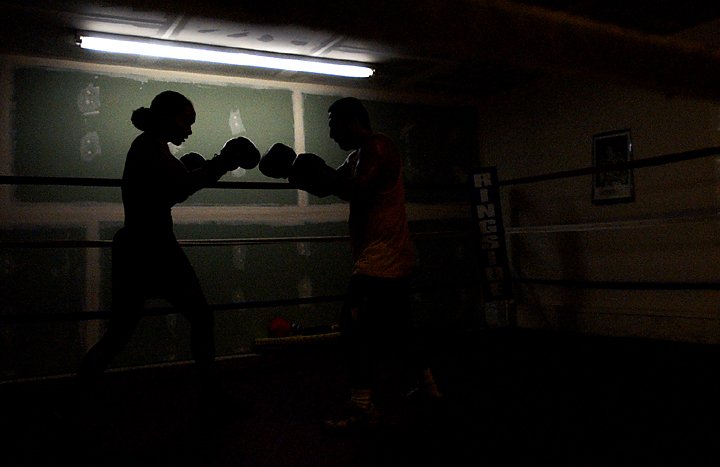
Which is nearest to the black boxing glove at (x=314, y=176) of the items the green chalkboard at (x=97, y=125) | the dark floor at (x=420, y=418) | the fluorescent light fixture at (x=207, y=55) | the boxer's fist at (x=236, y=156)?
the boxer's fist at (x=236, y=156)

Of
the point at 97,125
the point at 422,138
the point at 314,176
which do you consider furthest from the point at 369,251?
the point at 422,138

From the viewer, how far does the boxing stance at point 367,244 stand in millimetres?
2061

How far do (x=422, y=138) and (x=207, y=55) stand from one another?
1.95 meters

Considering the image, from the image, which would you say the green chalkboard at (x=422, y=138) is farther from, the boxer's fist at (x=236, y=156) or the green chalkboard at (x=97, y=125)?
the boxer's fist at (x=236, y=156)

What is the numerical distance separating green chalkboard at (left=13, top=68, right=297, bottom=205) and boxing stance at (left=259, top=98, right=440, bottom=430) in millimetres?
2138

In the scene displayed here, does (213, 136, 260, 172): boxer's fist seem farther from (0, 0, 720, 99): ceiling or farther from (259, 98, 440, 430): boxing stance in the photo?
(0, 0, 720, 99): ceiling

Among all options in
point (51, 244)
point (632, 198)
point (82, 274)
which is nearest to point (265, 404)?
point (51, 244)

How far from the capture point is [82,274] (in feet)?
12.2

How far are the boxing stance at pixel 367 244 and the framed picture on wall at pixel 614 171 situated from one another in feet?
8.03

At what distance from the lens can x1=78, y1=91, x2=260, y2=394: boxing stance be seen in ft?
6.75

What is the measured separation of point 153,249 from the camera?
2076 mm

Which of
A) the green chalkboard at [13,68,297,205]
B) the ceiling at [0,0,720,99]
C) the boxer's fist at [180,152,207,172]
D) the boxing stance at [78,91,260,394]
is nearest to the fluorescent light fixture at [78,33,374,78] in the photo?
the green chalkboard at [13,68,297,205]

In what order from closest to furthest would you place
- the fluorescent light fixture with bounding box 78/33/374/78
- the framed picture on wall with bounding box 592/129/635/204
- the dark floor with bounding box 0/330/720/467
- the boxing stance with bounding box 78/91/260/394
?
1. the dark floor with bounding box 0/330/720/467
2. the boxing stance with bounding box 78/91/260/394
3. the fluorescent light fixture with bounding box 78/33/374/78
4. the framed picture on wall with bounding box 592/129/635/204

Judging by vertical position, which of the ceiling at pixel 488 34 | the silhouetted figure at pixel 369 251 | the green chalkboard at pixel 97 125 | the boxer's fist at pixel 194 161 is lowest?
the silhouetted figure at pixel 369 251
